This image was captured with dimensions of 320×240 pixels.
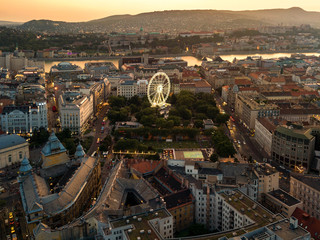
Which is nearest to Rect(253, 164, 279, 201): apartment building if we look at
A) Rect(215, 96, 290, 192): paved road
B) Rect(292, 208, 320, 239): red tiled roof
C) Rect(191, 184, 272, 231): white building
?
Rect(292, 208, 320, 239): red tiled roof

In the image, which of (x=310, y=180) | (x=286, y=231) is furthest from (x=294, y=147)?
(x=286, y=231)

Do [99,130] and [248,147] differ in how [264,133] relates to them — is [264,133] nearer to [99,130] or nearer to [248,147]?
[248,147]

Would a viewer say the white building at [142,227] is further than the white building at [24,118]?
No

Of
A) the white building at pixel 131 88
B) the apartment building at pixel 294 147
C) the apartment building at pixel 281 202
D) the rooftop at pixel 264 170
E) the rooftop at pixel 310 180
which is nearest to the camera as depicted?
the apartment building at pixel 281 202

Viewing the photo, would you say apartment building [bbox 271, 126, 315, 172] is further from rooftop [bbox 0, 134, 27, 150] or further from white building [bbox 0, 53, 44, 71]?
white building [bbox 0, 53, 44, 71]

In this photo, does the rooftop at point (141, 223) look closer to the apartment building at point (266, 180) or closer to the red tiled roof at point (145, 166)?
the red tiled roof at point (145, 166)

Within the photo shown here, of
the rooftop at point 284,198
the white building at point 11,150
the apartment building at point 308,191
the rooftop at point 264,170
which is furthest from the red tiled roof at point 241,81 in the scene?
the white building at point 11,150
